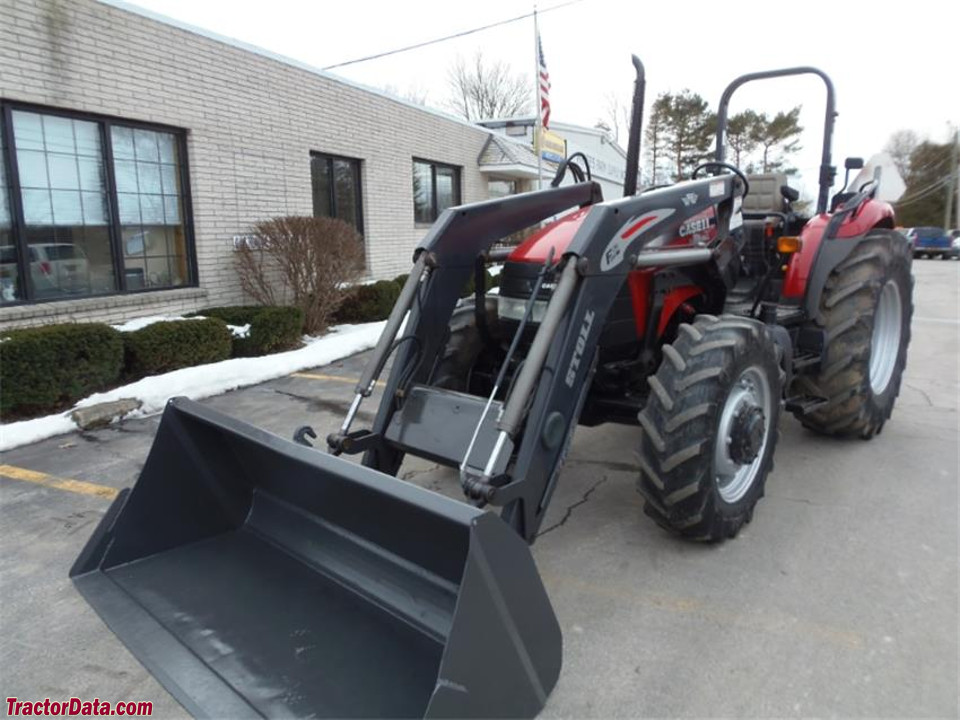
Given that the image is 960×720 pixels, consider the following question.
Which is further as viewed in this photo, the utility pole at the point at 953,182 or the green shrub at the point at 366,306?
the utility pole at the point at 953,182

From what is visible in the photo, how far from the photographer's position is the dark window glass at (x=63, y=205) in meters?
6.87

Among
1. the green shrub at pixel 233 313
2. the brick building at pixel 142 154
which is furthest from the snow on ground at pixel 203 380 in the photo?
the brick building at pixel 142 154

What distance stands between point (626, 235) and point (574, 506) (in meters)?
1.73

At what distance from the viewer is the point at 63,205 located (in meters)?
7.20

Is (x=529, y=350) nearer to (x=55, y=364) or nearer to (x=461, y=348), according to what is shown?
(x=461, y=348)

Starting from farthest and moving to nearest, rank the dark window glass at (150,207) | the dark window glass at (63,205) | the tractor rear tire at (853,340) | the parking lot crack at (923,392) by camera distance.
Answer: the dark window glass at (150,207)
the dark window glass at (63,205)
the parking lot crack at (923,392)
the tractor rear tire at (853,340)

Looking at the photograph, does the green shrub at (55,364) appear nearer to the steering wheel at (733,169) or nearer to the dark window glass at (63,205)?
the dark window glass at (63,205)

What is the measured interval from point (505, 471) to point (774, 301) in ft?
9.87

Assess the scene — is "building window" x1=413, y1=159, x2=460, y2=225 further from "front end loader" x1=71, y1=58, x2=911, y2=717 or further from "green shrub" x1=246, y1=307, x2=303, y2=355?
"front end loader" x1=71, y1=58, x2=911, y2=717

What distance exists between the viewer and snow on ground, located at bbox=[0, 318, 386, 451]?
5.35m

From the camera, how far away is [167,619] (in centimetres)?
253

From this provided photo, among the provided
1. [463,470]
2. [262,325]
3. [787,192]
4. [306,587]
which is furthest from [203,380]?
[787,192]

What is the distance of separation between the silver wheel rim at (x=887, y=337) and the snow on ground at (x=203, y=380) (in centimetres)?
569

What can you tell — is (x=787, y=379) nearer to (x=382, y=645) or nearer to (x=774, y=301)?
(x=774, y=301)
